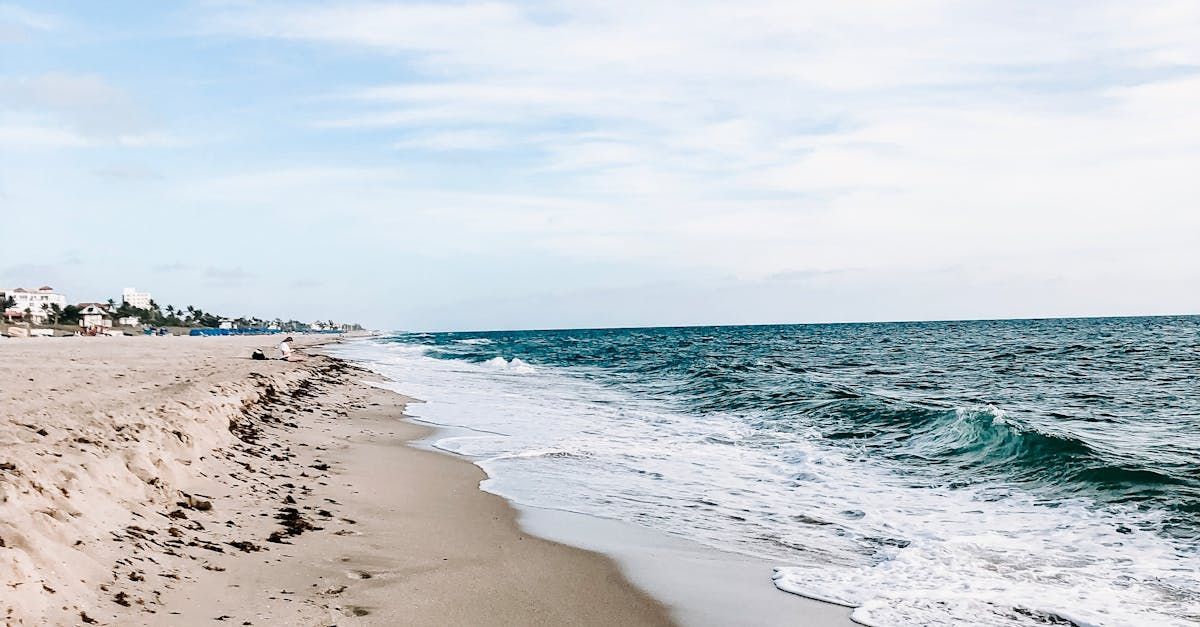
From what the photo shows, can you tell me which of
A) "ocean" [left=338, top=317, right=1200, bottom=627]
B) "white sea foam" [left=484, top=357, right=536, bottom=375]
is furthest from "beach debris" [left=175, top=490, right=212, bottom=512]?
"white sea foam" [left=484, top=357, right=536, bottom=375]

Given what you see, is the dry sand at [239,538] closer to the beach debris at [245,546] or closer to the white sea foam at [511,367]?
the beach debris at [245,546]

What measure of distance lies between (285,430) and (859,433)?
1046cm

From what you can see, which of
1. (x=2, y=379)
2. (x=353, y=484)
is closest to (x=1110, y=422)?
(x=353, y=484)

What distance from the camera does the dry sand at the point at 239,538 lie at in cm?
450

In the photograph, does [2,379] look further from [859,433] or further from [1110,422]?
[1110,422]

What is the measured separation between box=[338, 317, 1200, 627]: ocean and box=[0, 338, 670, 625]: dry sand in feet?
5.38

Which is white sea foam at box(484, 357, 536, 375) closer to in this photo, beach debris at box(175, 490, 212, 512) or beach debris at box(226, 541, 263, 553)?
beach debris at box(175, 490, 212, 512)

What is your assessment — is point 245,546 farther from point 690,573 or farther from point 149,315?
point 149,315


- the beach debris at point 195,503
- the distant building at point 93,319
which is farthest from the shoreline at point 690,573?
the distant building at point 93,319

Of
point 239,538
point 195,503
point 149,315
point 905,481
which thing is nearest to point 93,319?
point 149,315

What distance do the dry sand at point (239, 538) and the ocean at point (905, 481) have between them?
1640mm

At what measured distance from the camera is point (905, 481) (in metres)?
10.6

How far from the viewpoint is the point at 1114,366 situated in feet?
94.3

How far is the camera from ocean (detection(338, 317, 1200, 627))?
611 centimetres
